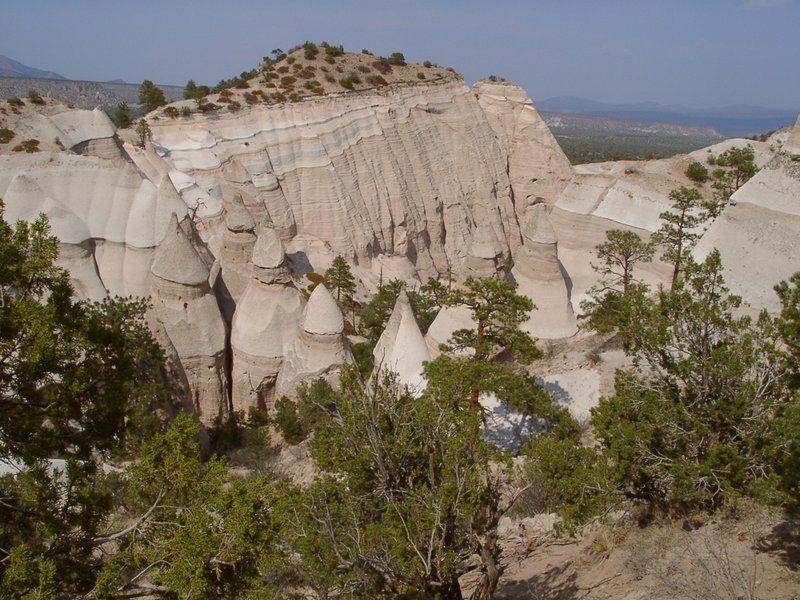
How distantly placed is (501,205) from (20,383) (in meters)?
34.2

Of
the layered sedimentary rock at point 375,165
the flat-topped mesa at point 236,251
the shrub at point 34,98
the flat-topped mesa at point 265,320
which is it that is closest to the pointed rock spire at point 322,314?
the flat-topped mesa at point 265,320

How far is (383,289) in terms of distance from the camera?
77.7 feet

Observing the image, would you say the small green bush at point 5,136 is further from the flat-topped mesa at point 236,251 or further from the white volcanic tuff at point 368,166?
the flat-topped mesa at point 236,251

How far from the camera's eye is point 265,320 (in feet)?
56.4

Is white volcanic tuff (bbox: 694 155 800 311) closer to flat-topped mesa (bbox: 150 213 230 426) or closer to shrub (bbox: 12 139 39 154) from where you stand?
flat-topped mesa (bbox: 150 213 230 426)

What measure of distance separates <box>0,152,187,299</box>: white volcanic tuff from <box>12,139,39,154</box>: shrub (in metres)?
1.03

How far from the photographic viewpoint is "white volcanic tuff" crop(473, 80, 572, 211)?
3769 cm

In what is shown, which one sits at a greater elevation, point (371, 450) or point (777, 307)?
point (777, 307)

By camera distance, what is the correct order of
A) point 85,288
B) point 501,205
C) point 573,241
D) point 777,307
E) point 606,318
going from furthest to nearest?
point 501,205 → point 573,241 → point 85,288 → point 606,318 → point 777,307

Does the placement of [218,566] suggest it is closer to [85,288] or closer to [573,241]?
[85,288]

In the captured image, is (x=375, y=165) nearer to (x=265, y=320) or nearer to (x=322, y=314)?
(x=265, y=320)

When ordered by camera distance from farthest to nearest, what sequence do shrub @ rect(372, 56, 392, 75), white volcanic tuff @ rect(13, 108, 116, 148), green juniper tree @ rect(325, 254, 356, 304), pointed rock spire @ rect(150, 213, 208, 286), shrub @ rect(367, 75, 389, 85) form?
shrub @ rect(372, 56, 392, 75), shrub @ rect(367, 75, 389, 85), green juniper tree @ rect(325, 254, 356, 304), white volcanic tuff @ rect(13, 108, 116, 148), pointed rock spire @ rect(150, 213, 208, 286)

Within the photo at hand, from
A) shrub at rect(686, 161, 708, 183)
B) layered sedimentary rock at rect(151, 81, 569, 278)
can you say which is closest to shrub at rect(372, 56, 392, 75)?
layered sedimentary rock at rect(151, 81, 569, 278)

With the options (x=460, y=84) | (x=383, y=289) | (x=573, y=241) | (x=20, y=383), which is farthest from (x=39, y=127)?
(x=460, y=84)
